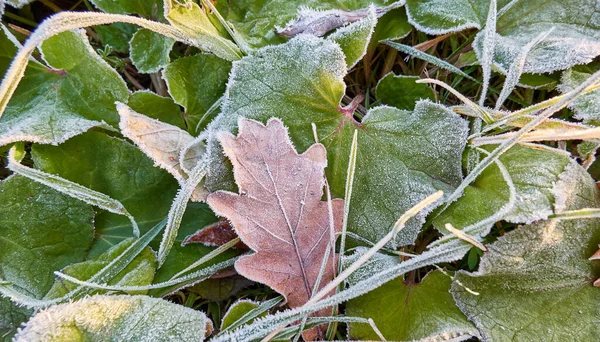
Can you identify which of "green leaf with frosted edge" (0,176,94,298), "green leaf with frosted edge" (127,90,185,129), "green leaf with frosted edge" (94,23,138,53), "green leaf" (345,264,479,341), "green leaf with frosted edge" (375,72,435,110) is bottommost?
"green leaf" (345,264,479,341)

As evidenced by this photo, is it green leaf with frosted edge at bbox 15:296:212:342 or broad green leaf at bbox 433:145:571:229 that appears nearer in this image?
green leaf with frosted edge at bbox 15:296:212:342

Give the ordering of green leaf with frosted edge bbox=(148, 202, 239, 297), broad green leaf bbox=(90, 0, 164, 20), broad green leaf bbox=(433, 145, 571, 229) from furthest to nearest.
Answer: broad green leaf bbox=(90, 0, 164, 20), green leaf with frosted edge bbox=(148, 202, 239, 297), broad green leaf bbox=(433, 145, 571, 229)

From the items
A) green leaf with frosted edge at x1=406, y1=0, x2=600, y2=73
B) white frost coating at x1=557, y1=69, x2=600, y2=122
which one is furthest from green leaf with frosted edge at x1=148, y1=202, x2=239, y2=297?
white frost coating at x1=557, y1=69, x2=600, y2=122

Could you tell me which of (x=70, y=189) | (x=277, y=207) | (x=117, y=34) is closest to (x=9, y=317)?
(x=70, y=189)

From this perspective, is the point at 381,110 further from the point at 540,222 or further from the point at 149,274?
the point at 149,274

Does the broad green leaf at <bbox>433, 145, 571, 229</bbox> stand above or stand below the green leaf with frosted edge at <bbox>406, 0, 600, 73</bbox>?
below

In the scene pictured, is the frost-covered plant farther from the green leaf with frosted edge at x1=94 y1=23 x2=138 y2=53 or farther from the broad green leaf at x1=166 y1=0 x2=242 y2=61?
the green leaf with frosted edge at x1=94 y1=23 x2=138 y2=53

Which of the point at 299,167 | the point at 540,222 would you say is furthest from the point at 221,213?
the point at 540,222
